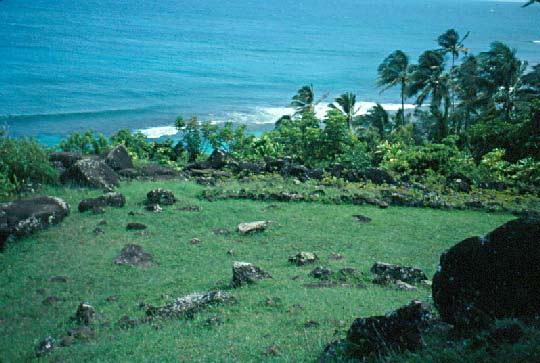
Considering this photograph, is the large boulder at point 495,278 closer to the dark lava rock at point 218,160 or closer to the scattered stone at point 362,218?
the scattered stone at point 362,218

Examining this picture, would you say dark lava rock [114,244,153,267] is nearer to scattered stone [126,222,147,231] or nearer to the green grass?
the green grass

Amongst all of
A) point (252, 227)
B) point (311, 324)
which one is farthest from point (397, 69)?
point (311, 324)

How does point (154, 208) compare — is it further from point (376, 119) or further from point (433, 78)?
point (433, 78)

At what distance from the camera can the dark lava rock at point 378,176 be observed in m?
18.1

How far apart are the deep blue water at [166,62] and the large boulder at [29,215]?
38511mm

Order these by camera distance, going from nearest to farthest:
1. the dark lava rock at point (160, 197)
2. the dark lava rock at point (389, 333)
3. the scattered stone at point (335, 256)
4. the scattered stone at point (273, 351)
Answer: the dark lava rock at point (389, 333) < the scattered stone at point (273, 351) < the scattered stone at point (335, 256) < the dark lava rock at point (160, 197)

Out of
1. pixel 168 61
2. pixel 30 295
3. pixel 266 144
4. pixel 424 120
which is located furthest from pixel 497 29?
pixel 30 295

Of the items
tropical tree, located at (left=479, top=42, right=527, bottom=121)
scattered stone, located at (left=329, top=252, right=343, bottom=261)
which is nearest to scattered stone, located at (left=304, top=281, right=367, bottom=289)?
scattered stone, located at (left=329, top=252, right=343, bottom=261)

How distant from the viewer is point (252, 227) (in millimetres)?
13086

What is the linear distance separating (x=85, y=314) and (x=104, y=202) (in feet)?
21.1

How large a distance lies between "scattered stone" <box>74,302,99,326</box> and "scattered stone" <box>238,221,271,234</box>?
4.91m

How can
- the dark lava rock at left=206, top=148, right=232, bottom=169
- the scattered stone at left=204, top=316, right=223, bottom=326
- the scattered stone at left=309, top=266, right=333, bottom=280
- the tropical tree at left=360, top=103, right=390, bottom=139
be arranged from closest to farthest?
the scattered stone at left=204, top=316, right=223, bottom=326 < the scattered stone at left=309, top=266, right=333, bottom=280 < the dark lava rock at left=206, top=148, right=232, bottom=169 < the tropical tree at left=360, top=103, right=390, bottom=139

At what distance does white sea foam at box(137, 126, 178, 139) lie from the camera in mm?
52634

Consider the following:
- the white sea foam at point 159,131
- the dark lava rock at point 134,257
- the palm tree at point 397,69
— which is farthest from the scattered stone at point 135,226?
the white sea foam at point 159,131
